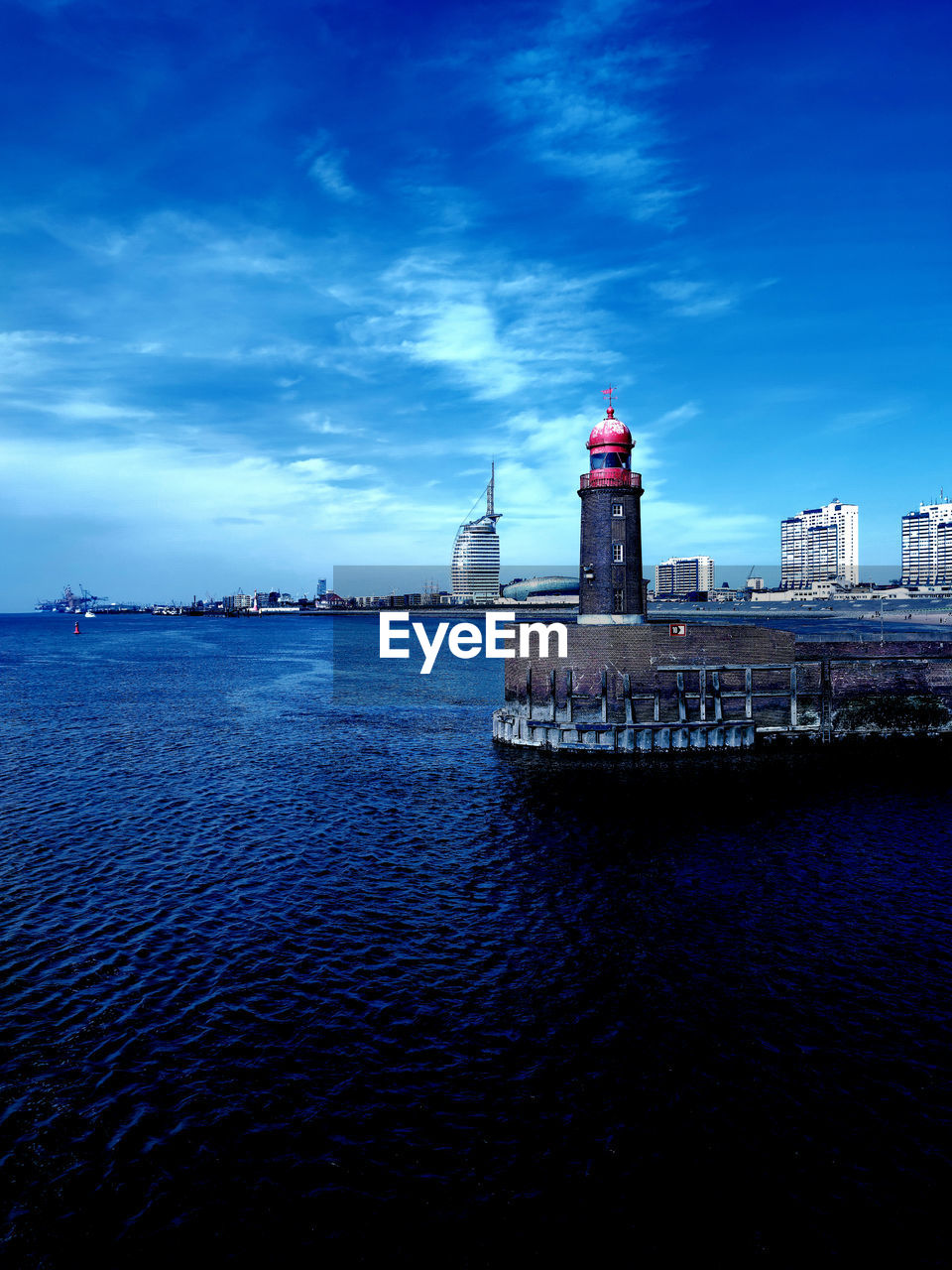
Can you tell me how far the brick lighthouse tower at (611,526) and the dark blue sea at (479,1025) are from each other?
14.3 meters

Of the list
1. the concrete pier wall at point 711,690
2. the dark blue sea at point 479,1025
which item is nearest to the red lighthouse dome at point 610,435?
the concrete pier wall at point 711,690

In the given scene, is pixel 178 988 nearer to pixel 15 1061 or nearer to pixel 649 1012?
pixel 15 1061

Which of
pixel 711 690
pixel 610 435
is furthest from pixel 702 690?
pixel 610 435

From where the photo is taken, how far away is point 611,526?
45188mm

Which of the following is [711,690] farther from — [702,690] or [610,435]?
[610,435]

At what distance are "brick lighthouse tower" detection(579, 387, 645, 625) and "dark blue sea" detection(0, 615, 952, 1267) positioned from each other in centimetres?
1431

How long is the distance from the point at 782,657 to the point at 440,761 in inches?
865

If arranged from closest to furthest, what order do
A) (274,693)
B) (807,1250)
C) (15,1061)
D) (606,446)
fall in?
(807,1250), (15,1061), (606,446), (274,693)

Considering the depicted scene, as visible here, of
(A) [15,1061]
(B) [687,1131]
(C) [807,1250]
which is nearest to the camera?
(C) [807,1250]

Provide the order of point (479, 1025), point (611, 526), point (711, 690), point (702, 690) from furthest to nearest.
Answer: point (611, 526) < point (711, 690) < point (702, 690) < point (479, 1025)

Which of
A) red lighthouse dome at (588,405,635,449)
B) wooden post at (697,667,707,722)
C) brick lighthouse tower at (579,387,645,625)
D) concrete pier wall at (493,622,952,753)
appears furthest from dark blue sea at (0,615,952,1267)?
red lighthouse dome at (588,405,635,449)

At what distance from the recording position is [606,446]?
44.7 m

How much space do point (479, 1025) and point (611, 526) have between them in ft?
112

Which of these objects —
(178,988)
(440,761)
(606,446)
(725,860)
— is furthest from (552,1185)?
(606,446)
